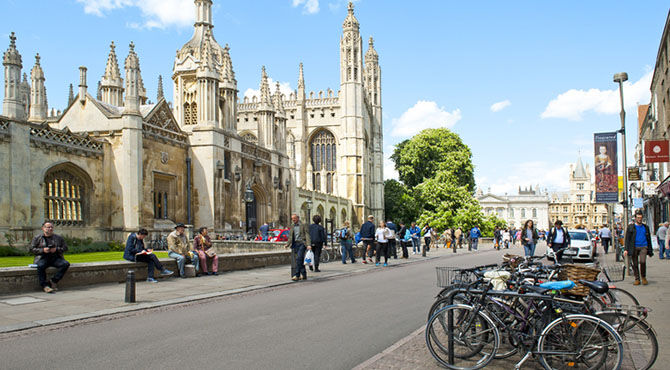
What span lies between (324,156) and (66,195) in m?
49.0

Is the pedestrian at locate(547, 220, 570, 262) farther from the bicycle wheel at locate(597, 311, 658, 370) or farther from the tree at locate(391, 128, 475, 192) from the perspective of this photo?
the tree at locate(391, 128, 475, 192)

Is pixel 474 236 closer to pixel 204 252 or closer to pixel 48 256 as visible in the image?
pixel 204 252

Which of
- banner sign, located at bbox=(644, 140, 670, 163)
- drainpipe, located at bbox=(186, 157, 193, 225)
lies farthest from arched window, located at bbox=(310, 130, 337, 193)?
banner sign, located at bbox=(644, 140, 670, 163)

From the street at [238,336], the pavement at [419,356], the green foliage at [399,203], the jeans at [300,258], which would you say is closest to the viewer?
the pavement at [419,356]

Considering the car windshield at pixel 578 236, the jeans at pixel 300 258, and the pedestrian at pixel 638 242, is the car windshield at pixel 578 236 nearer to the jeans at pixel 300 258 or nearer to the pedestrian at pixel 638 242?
the pedestrian at pixel 638 242

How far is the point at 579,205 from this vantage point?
13925cm

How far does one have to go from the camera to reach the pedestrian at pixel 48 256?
34.7 ft

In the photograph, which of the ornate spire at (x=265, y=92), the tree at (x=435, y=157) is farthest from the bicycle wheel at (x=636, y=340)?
the tree at (x=435, y=157)

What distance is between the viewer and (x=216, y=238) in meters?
24.7

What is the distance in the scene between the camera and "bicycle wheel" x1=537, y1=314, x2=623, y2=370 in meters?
4.75

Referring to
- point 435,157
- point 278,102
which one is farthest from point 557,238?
point 435,157

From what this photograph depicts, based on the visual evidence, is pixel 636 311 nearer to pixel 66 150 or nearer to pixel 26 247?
pixel 26 247

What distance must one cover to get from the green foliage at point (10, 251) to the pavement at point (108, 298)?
6484mm

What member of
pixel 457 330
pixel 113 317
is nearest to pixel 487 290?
pixel 457 330
